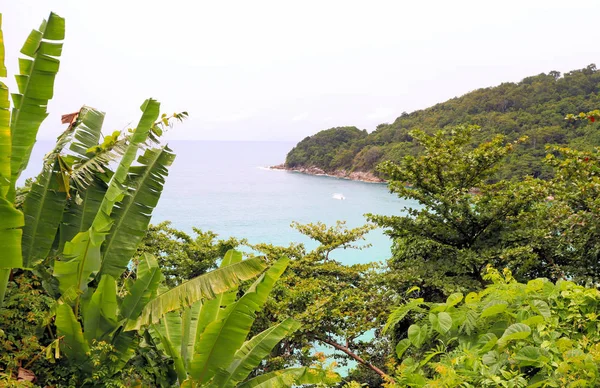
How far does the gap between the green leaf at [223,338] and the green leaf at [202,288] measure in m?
0.26

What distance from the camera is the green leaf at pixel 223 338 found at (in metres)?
3.87

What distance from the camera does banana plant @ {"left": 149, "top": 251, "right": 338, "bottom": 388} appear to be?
3.89 meters

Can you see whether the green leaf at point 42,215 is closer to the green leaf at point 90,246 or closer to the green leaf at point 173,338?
the green leaf at point 90,246

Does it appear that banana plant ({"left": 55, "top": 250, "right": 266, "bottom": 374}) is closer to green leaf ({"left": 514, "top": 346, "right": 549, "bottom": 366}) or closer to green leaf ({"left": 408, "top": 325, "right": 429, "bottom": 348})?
green leaf ({"left": 408, "top": 325, "right": 429, "bottom": 348})

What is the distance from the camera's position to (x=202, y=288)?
4121 millimetres

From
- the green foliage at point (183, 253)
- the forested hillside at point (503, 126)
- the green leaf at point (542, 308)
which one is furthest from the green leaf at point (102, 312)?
the forested hillside at point (503, 126)

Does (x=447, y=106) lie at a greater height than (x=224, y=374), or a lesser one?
greater

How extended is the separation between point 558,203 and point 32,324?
8.81 metres

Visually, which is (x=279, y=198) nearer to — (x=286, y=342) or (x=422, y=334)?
(x=286, y=342)

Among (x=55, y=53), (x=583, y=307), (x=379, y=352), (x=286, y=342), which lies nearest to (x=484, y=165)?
(x=379, y=352)

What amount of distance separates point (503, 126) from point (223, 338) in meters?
44.2

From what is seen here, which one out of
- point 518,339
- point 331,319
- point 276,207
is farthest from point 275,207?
point 518,339

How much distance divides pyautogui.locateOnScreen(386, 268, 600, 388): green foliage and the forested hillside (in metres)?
22.4

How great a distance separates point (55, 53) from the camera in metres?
4.17
